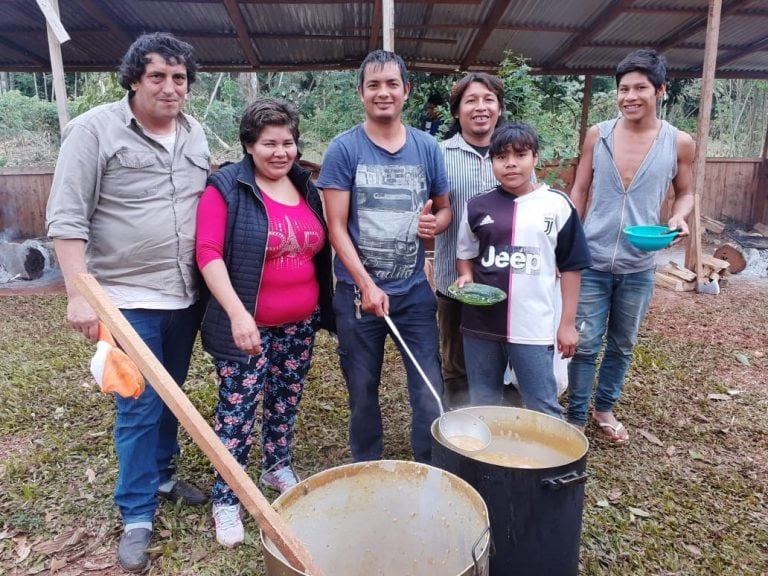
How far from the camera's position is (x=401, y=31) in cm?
750

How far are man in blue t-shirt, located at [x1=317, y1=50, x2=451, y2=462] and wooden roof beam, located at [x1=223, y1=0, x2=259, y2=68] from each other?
475cm

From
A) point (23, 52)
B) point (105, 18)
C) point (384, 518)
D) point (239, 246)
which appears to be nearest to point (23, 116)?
point (23, 52)

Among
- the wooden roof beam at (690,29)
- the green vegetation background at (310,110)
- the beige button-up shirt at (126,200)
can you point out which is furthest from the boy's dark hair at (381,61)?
the green vegetation background at (310,110)

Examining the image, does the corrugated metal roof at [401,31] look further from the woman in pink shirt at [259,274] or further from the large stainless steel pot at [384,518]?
the large stainless steel pot at [384,518]

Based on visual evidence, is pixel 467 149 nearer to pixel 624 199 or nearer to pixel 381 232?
pixel 381 232

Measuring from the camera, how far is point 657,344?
4.87 metres

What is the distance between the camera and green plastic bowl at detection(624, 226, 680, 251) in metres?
2.56

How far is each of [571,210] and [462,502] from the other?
1.34 meters

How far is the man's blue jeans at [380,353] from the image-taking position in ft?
8.00

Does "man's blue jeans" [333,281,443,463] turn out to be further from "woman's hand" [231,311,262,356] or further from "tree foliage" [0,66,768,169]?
"tree foliage" [0,66,768,169]

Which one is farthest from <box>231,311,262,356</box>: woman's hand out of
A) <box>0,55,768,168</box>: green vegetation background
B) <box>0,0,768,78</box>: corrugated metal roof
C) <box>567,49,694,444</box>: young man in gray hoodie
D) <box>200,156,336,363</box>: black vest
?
<box>0,55,768,168</box>: green vegetation background

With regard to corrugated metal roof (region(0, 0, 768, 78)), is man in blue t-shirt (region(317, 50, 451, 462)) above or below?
below

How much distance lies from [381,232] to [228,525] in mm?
1426

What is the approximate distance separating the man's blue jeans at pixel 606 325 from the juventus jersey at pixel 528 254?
2.07 ft
